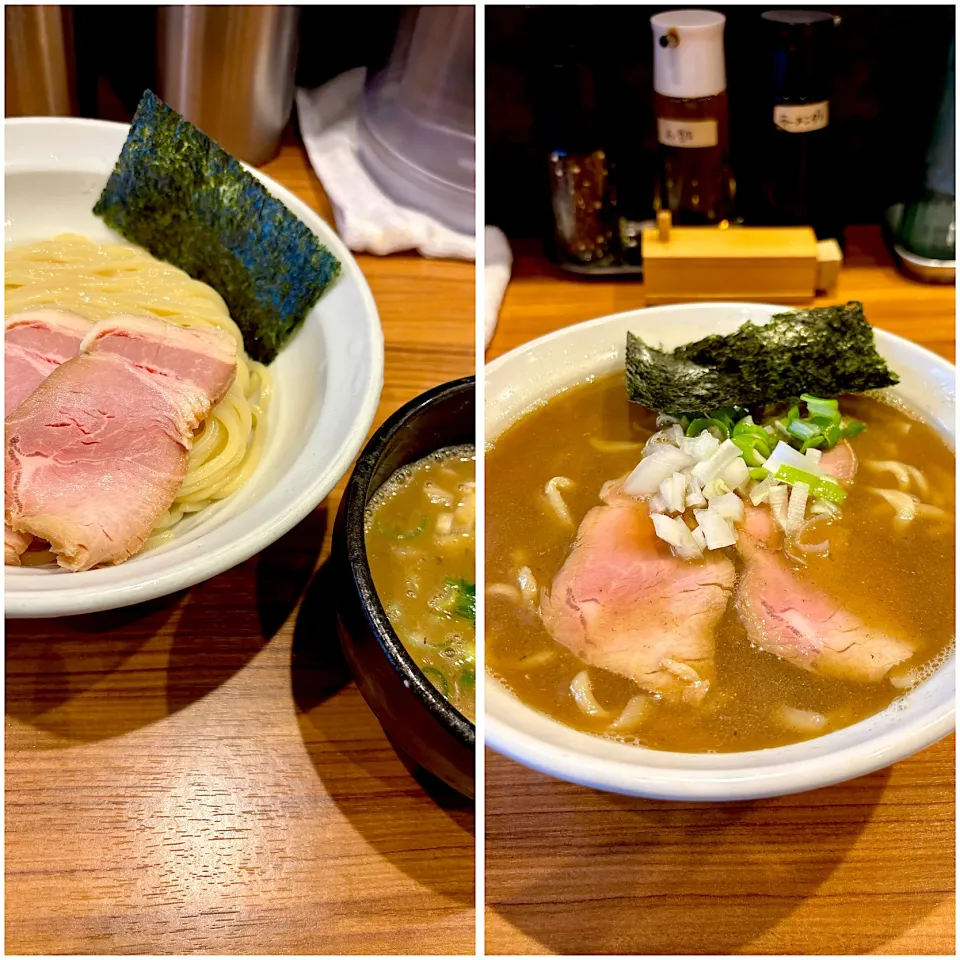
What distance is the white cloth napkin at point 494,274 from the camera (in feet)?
5.40

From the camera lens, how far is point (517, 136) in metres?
1.84

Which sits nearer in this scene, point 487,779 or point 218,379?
point 487,779

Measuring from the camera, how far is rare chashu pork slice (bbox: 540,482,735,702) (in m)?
0.97

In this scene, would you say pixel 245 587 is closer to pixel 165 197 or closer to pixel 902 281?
pixel 165 197

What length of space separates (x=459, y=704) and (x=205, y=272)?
2.67 feet

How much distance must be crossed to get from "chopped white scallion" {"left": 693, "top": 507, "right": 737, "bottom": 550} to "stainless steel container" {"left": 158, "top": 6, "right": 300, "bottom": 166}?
1175 millimetres

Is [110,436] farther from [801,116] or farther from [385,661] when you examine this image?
[801,116]

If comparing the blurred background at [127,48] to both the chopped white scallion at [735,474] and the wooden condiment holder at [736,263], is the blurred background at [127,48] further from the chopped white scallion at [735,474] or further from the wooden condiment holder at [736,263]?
the chopped white scallion at [735,474]

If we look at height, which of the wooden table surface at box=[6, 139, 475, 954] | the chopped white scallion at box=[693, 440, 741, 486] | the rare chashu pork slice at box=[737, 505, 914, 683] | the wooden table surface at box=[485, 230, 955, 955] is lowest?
the wooden table surface at box=[485, 230, 955, 955]

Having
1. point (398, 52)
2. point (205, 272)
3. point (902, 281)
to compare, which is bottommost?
point (902, 281)

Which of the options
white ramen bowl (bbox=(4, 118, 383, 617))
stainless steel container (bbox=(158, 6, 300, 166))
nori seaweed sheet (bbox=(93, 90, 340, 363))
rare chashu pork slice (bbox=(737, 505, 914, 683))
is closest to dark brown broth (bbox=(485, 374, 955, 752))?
rare chashu pork slice (bbox=(737, 505, 914, 683))

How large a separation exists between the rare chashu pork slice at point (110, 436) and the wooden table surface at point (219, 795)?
0.58ft

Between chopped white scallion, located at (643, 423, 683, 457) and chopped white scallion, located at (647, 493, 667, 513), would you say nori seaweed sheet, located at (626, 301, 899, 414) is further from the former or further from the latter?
chopped white scallion, located at (647, 493, 667, 513)

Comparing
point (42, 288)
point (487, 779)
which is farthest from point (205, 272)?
point (487, 779)
